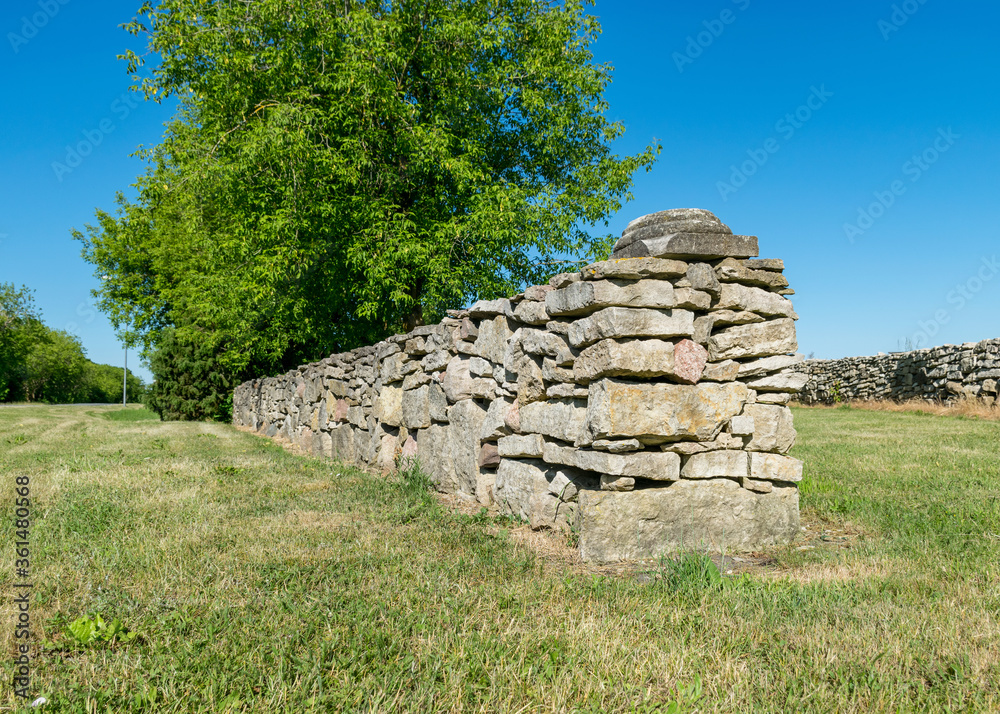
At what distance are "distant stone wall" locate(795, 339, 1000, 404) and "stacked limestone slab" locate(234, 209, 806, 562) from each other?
26.8 feet

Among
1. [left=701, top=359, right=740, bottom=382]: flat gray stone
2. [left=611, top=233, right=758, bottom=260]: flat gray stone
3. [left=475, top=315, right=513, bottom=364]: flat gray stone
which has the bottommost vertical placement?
[left=701, top=359, right=740, bottom=382]: flat gray stone

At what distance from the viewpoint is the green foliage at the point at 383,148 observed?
12.6m

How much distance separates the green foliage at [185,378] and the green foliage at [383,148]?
747 centimetres

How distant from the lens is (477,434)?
19.2 feet

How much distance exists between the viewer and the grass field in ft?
7.41

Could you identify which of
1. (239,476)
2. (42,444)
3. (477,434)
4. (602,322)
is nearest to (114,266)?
(42,444)

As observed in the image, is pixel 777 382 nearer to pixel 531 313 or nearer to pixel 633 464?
pixel 633 464

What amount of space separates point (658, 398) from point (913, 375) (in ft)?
53.3

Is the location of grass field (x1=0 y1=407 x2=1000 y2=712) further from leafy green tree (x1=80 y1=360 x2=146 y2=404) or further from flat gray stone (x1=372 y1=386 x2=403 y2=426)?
leafy green tree (x1=80 y1=360 x2=146 y2=404)

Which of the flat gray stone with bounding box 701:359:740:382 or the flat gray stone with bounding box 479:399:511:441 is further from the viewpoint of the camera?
the flat gray stone with bounding box 479:399:511:441

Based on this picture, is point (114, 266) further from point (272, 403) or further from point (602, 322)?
point (602, 322)

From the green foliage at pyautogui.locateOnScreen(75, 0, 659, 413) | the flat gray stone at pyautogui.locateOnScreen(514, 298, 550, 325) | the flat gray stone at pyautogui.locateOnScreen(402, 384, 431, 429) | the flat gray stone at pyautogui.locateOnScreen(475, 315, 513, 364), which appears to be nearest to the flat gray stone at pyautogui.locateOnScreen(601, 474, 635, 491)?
the flat gray stone at pyautogui.locateOnScreen(514, 298, 550, 325)

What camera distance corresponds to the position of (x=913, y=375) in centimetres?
1673

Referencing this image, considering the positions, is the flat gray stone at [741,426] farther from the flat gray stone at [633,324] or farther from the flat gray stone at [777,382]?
the flat gray stone at [633,324]
